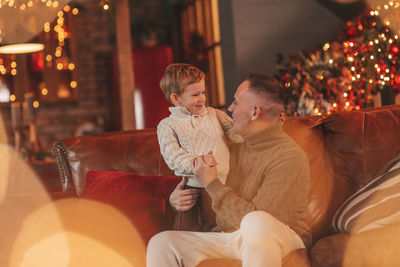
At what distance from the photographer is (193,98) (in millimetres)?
2303

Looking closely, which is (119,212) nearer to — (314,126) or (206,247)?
(206,247)

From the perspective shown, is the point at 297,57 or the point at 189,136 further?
the point at 297,57

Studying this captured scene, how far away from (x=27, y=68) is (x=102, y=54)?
950 mm

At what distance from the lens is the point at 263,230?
1.92 metres

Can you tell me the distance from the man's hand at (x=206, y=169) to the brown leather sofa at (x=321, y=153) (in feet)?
1.88

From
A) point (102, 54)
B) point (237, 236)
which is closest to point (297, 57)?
point (237, 236)

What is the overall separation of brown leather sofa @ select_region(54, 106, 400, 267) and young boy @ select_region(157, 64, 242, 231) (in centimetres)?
43

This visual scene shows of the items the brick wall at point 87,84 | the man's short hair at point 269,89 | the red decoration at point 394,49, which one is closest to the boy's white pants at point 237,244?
the man's short hair at point 269,89

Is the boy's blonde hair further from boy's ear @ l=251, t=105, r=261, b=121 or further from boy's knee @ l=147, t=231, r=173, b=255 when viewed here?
boy's knee @ l=147, t=231, r=173, b=255

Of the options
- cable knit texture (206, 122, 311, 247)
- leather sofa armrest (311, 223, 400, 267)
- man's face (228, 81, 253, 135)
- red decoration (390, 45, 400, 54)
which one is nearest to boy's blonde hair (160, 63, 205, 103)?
man's face (228, 81, 253, 135)

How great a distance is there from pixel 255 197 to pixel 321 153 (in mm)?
745

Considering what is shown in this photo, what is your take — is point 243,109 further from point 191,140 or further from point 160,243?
point 160,243

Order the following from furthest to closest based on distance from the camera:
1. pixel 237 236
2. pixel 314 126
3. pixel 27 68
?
pixel 27 68, pixel 314 126, pixel 237 236

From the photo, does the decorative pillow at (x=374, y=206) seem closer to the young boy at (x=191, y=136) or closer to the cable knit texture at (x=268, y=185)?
the cable knit texture at (x=268, y=185)
